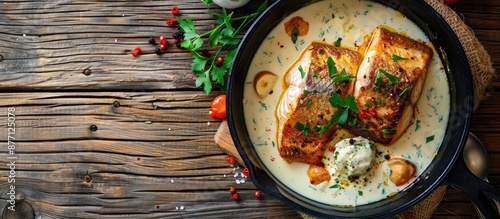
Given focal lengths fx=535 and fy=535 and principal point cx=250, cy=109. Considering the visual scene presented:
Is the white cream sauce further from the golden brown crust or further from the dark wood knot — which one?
the dark wood knot

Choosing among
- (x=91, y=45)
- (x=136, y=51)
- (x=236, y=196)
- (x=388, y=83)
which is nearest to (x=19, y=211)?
(x=91, y=45)

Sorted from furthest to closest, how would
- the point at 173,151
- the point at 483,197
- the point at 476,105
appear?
the point at 173,151
the point at 476,105
the point at 483,197

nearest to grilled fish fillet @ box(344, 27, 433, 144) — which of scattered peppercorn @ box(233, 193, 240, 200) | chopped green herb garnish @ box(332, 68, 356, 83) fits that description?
chopped green herb garnish @ box(332, 68, 356, 83)

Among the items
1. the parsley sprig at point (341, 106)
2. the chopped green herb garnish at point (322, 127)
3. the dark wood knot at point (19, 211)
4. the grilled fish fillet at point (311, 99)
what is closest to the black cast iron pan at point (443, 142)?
the grilled fish fillet at point (311, 99)

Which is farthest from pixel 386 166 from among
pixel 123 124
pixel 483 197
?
pixel 123 124

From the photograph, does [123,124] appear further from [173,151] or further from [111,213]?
[111,213]

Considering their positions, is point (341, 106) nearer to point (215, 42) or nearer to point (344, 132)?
point (344, 132)
